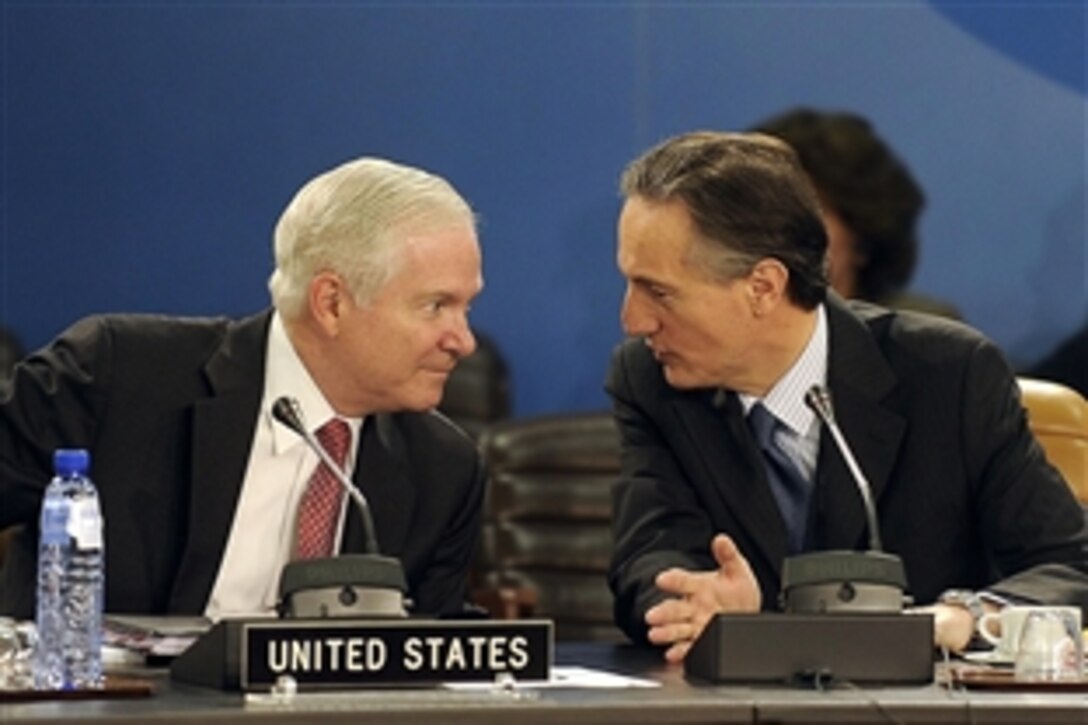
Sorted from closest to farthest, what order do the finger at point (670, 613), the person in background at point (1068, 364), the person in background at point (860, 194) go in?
the finger at point (670, 613) → the person in background at point (860, 194) → the person in background at point (1068, 364)

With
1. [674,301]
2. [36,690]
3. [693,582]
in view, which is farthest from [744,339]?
[36,690]

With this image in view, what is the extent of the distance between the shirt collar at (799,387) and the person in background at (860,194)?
2.09 m

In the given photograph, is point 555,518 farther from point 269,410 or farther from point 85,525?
point 85,525

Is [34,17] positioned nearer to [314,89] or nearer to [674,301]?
[314,89]

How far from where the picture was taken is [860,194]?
5957mm

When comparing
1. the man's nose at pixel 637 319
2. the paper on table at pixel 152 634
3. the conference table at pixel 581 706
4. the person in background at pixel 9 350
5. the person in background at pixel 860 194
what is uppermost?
the person in background at pixel 860 194

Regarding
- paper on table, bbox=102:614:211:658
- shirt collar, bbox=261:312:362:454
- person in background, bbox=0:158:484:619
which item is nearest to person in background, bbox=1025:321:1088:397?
person in background, bbox=0:158:484:619

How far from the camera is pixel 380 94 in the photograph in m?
5.70

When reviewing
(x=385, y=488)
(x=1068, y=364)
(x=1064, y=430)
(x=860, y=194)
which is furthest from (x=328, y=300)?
(x=1068, y=364)

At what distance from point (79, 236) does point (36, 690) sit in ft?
10.2

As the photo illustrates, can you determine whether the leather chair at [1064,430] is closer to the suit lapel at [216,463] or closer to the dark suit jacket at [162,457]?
the dark suit jacket at [162,457]

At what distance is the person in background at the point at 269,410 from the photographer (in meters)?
3.52

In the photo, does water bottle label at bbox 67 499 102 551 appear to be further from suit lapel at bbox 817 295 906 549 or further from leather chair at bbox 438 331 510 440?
leather chair at bbox 438 331 510 440

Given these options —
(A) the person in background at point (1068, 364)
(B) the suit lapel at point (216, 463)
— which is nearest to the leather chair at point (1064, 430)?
(B) the suit lapel at point (216, 463)
